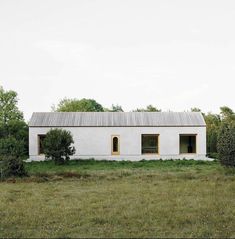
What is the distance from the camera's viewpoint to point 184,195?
1178 cm

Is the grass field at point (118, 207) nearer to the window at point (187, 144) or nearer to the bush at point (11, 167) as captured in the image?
the bush at point (11, 167)

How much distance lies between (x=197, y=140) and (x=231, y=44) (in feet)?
31.5

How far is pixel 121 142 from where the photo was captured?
28219mm

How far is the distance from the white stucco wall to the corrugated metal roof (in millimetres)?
362

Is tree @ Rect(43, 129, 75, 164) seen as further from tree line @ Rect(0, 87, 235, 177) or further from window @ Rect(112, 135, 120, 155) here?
window @ Rect(112, 135, 120, 155)

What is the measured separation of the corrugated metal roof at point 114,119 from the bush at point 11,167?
34.7ft

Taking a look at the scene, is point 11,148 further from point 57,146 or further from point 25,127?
point 25,127

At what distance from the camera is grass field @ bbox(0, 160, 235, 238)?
7.43 m

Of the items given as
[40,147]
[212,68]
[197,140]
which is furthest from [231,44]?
[40,147]

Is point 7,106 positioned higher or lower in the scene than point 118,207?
higher

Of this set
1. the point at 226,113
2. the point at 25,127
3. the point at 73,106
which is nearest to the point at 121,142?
the point at 25,127

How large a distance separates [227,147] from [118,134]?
10700 millimetres

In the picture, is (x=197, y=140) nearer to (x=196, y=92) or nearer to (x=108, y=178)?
(x=196, y=92)

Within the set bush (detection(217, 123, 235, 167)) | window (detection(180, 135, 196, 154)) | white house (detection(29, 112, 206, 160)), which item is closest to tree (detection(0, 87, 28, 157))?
white house (detection(29, 112, 206, 160))
